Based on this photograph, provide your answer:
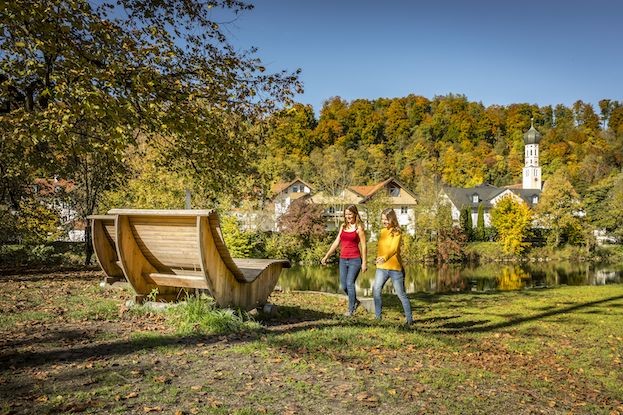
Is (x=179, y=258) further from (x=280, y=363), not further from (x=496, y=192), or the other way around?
(x=496, y=192)

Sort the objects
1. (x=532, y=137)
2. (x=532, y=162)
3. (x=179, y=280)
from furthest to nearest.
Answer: (x=532, y=162), (x=532, y=137), (x=179, y=280)

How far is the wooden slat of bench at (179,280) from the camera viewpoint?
631cm

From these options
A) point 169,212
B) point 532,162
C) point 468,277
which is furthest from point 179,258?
point 532,162

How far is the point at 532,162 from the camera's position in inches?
3696

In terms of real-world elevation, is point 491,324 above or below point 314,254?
below

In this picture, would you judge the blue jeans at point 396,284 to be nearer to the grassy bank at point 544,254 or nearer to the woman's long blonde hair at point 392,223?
the woman's long blonde hair at point 392,223

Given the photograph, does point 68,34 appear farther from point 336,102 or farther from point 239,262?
point 336,102

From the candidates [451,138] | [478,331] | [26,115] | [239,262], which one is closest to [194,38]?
[26,115]

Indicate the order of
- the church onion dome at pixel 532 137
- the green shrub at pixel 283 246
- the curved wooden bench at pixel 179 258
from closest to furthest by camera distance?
the curved wooden bench at pixel 179 258 → the green shrub at pixel 283 246 → the church onion dome at pixel 532 137

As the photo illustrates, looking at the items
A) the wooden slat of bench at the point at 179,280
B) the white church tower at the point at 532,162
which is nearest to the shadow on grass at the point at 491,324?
the wooden slat of bench at the point at 179,280

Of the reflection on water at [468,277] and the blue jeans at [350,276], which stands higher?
the blue jeans at [350,276]

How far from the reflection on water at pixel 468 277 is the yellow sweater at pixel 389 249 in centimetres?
1376

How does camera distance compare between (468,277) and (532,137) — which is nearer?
(468,277)

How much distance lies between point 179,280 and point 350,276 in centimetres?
287
